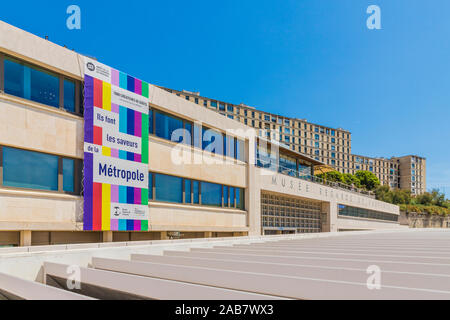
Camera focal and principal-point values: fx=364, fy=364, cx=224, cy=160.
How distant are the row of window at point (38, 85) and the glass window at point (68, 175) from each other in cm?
204

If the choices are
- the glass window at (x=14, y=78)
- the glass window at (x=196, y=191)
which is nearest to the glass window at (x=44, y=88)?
the glass window at (x=14, y=78)

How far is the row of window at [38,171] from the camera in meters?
11.9

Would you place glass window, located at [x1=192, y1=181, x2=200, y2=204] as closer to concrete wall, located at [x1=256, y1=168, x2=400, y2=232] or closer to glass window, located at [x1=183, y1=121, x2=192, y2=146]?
glass window, located at [x1=183, y1=121, x2=192, y2=146]

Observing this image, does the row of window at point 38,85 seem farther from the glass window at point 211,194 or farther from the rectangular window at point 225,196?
the rectangular window at point 225,196

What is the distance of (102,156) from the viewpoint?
47.5 feet

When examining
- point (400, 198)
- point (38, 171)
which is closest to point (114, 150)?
point (38, 171)

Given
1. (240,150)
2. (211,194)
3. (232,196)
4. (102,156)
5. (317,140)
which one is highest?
(317,140)

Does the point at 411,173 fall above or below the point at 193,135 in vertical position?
below

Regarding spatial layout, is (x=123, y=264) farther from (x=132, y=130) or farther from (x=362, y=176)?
(x=362, y=176)

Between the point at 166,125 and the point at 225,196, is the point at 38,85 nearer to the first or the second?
the point at 166,125

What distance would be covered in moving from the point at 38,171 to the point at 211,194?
10252 millimetres

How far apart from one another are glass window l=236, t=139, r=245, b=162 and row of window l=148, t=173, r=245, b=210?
2.06 meters
